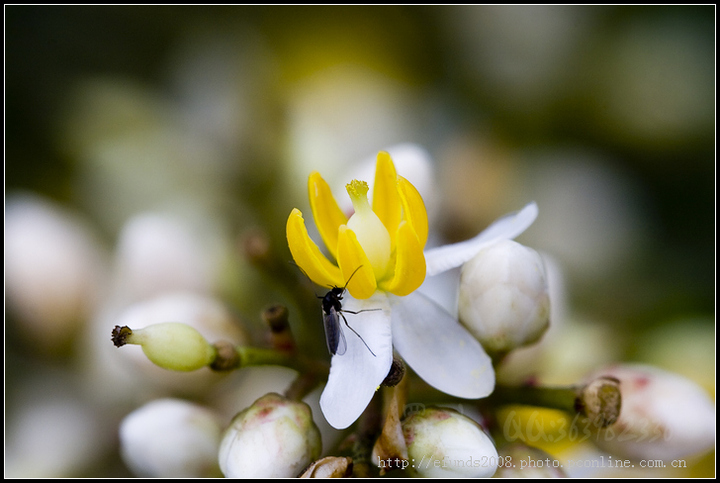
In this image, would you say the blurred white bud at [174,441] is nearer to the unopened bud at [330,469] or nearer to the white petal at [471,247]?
the unopened bud at [330,469]

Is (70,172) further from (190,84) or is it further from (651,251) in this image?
(651,251)

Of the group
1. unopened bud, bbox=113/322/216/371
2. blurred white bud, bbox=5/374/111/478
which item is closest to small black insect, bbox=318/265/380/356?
unopened bud, bbox=113/322/216/371


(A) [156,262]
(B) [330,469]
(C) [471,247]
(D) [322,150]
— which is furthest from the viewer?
(D) [322,150]

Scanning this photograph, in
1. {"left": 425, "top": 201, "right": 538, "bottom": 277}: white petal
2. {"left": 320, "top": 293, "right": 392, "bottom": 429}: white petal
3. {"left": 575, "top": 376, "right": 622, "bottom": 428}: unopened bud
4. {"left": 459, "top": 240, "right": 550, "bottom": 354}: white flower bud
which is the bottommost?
{"left": 575, "top": 376, "right": 622, "bottom": 428}: unopened bud

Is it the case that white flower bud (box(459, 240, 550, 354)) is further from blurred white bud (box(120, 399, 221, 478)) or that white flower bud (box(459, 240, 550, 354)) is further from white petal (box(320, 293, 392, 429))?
blurred white bud (box(120, 399, 221, 478))

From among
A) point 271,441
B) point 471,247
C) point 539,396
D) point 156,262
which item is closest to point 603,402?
point 539,396

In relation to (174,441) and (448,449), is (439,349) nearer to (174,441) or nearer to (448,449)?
(448,449)
